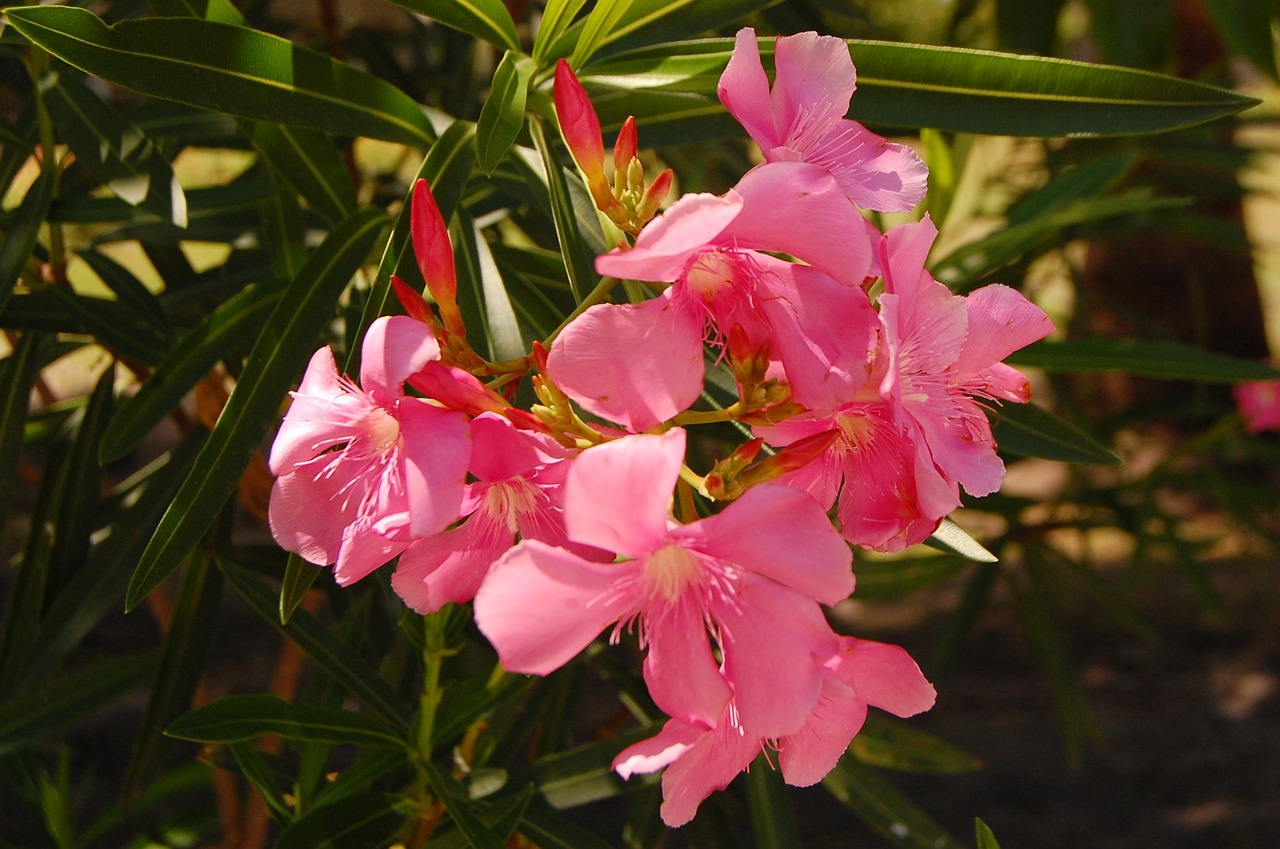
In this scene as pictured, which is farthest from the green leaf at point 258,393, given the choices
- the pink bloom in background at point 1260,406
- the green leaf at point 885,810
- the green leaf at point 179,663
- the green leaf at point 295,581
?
the pink bloom in background at point 1260,406

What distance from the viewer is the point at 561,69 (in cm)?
56

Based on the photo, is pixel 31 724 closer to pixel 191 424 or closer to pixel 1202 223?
pixel 191 424

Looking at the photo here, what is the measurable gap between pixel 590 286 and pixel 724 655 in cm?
23

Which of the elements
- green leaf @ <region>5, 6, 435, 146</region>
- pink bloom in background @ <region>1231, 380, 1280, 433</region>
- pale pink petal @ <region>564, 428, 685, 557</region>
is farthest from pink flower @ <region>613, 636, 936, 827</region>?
pink bloom in background @ <region>1231, 380, 1280, 433</region>

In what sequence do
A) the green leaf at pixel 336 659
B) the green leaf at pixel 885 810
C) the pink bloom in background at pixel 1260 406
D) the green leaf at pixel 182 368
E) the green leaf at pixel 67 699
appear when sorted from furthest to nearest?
the pink bloom in background at pixel 1260 406
the green leaf at pixel 885 810
the green leaf at pixel 67 699
the green leaf at pixel 336 659
the green leaf at pixel 182 368

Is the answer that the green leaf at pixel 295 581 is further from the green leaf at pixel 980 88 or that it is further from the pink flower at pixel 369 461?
the green leaf at pixel 980 88

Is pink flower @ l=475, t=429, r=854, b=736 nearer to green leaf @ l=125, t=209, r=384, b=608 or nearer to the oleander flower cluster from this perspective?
the oleander flower cluster

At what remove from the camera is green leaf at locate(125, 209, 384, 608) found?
615mm

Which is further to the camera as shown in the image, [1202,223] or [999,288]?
[1202,223]

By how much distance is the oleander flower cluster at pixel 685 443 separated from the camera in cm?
45

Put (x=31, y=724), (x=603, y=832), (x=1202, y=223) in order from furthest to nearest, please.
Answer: (x=603, y=832) → (x=1202, y=223) → (x=31, y=724)

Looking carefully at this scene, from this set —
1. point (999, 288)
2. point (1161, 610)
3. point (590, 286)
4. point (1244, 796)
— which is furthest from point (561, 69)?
point (1161, 610)

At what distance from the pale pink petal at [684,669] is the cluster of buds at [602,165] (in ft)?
Result: 0.61

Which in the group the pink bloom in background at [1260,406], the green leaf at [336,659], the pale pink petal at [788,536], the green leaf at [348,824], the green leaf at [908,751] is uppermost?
the pale pink petal at [788,536]
